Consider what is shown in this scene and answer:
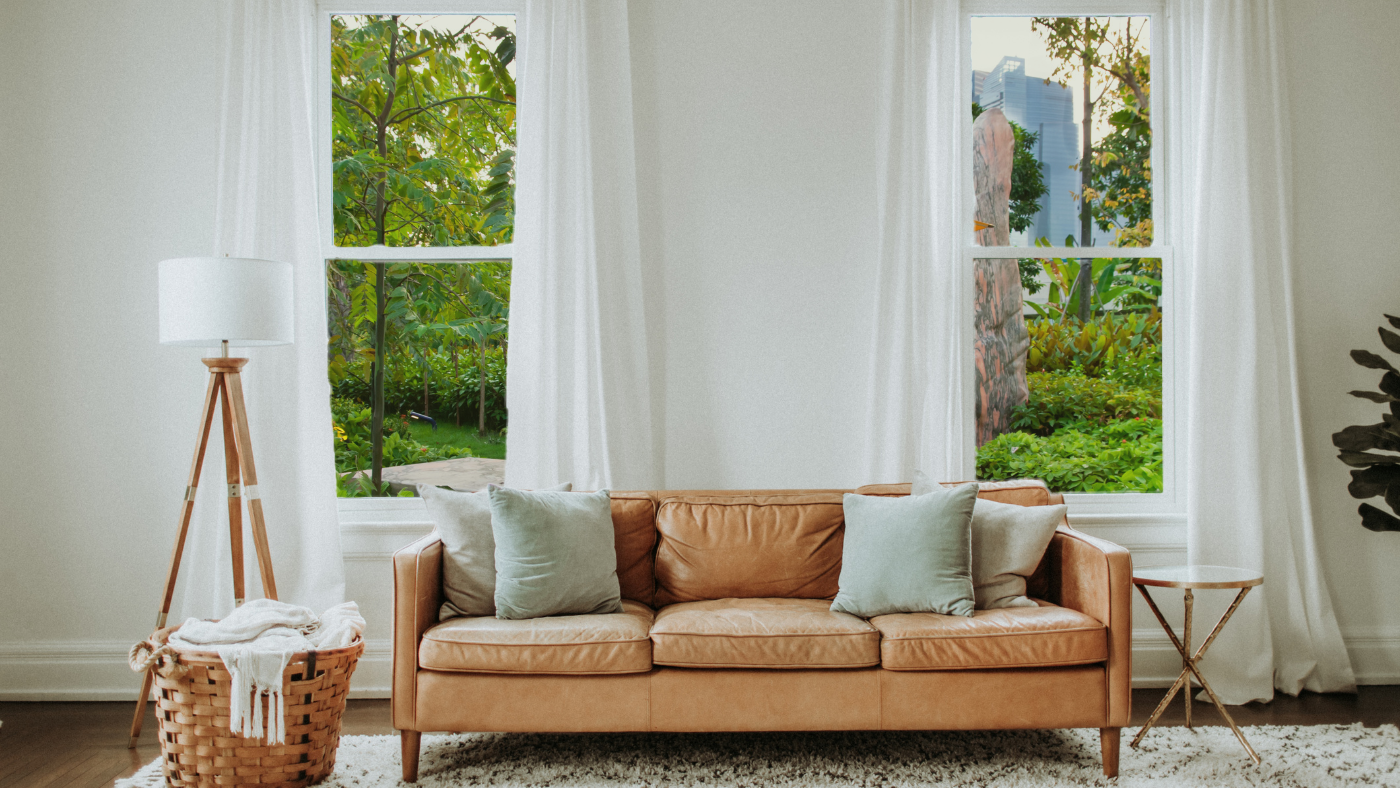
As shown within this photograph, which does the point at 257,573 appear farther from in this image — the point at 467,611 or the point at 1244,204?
the point at 1244,204

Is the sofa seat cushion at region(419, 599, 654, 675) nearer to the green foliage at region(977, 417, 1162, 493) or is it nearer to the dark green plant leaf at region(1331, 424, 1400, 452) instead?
the green foliage at region(977, 417, 1162, 493)

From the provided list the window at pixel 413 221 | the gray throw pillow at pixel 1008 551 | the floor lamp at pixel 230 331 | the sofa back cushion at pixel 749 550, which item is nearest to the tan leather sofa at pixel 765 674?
the gray throw pillow at pixel 1008 551

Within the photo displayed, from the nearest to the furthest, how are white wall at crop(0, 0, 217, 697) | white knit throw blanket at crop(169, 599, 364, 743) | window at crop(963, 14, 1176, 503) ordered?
white knit throw blanket at crop(169, 599, 364, 743) < white wall at crop(0, 0, 217, 697) < window at crop(963, 14, 1176, 503)

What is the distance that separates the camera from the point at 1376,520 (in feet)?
11.0

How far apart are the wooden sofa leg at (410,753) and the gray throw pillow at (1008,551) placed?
6.08 feet

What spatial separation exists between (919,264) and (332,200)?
8.38 ft

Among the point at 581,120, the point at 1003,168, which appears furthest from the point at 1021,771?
the point at 581,120

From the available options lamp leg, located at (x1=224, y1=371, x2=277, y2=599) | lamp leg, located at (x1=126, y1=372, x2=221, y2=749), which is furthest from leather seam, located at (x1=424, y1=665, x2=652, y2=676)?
lamp leg, located at (x1=126, y1=372, x2=221, y2=749)

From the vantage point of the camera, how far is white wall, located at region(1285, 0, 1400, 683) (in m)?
3.73

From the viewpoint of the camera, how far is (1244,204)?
11.8 feet

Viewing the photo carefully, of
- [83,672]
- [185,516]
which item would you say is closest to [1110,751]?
[185,516]

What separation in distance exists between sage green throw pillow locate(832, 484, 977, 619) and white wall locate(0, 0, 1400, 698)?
32.0 inches

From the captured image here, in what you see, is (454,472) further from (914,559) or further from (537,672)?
(914,559)

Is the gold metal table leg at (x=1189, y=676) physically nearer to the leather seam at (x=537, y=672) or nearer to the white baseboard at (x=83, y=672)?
the white baseboard at (x=83, y=672)
